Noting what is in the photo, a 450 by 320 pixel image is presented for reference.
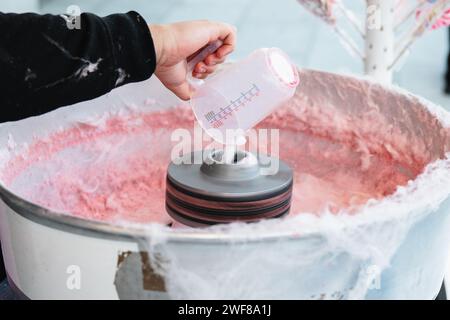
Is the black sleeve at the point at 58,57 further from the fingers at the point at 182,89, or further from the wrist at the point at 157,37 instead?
the fingers at the point at 182,89

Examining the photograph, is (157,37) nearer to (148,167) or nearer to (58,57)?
(58,57)

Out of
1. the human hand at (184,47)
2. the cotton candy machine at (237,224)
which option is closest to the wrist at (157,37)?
the human hand at (184,47)

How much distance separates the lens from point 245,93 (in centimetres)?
81

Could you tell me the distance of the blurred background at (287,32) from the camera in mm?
2996

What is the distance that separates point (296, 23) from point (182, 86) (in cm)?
290

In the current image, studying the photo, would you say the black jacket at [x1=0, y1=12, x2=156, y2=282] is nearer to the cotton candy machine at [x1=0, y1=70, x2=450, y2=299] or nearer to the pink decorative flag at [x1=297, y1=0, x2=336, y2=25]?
the cotton candy machine at [x1=0, y1=70, x2=450, y2=299]

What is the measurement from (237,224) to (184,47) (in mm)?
352

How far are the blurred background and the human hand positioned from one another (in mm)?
1689

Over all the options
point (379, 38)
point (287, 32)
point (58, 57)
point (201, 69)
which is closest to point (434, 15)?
point (379, 38)

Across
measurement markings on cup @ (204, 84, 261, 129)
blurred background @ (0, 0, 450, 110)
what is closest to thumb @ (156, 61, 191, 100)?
measurement markings on cup @ (204, 84, 261, 129)

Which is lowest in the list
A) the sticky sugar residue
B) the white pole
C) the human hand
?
the sticky sugar residue

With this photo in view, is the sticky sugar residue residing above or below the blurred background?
above

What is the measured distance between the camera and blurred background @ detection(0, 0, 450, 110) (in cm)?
300

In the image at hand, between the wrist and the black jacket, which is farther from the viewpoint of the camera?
the wrist
